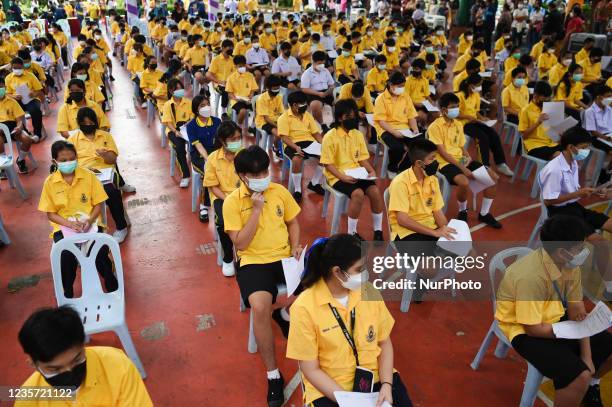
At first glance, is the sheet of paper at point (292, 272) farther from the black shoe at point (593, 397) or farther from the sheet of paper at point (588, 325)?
the black shoe at point (593, 397)

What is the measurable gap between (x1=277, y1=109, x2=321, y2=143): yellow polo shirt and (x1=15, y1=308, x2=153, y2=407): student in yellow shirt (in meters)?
3.55

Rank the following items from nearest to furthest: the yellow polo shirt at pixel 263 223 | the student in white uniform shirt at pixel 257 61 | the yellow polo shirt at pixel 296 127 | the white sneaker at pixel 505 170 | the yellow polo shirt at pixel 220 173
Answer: the yellow polo shirt at pixel 263 223 < the yellow polo shirt at pixel 220 173 < the yellow polo shirt at pixel 296 127 < the white sneaker at pixel 505 170 < the student in white uniform shirt at pixel 257 61

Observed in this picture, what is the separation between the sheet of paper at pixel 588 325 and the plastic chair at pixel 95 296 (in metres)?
2.38

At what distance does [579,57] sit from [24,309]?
9067 millimetres

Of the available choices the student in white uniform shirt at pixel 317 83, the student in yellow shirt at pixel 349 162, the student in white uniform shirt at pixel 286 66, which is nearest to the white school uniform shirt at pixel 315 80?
the student in white uniform shirt at pixel 317 83

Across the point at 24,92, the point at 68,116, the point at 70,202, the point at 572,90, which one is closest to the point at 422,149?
the point at 70,202

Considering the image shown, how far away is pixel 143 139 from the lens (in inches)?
283

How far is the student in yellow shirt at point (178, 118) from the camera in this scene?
5.41 metres

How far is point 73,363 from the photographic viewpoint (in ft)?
5.33

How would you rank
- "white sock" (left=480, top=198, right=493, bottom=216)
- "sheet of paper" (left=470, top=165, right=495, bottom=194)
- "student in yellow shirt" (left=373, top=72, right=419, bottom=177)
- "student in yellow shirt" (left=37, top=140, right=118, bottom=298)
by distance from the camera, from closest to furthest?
"student in yellow shirt" (left=37, top=140, right=118, bottom=298) → "sheet of paper" (left=470, top=165, right=495, bottom=194) → "white sock" (left=480, top=198, right=493, bottom=216) → "student in yellow shirt" (left=373, top=72, right=419, bottom=177)

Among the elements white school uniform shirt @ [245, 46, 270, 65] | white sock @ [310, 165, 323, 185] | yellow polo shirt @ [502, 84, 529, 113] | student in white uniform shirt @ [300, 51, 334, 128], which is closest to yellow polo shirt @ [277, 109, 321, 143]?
white sock @ [310, 165, 323, 185]

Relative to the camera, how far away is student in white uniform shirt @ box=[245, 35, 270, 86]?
871cm

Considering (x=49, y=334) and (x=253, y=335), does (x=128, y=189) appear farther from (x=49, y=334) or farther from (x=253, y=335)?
(x=49, y=334)

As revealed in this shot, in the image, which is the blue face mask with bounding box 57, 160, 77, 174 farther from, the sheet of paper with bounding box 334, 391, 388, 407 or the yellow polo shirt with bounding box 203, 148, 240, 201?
the sheet of paper with bounding box 334, 391, 388, 407
